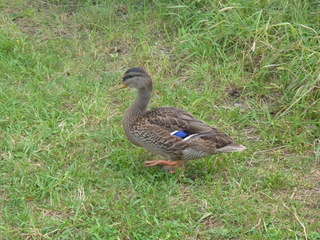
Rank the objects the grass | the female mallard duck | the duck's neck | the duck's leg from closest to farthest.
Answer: the grass → the female mallard duck → the duck's leg → the duck's neck

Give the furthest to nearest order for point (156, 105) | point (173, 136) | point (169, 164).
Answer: point (156, 105)
point (169, 164)
point (173, 136)

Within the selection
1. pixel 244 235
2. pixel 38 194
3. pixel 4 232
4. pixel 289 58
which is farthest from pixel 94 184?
pixel 289 58

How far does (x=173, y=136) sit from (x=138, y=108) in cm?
50

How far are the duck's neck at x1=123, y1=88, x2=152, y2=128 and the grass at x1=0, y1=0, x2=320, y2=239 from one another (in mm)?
323

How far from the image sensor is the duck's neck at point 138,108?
16.5ft

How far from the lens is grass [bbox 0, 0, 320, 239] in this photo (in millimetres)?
4352

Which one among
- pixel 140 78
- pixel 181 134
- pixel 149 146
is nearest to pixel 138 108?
pixel 140 78

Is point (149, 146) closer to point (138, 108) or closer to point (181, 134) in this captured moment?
point (181, 134)

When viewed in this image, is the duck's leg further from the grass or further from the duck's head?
the duck's head

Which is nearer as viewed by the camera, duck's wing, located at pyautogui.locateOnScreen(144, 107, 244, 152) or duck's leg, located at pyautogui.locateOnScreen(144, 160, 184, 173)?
duck's wing, located at pyautogui.locateOnScreen(144, 107, 244, 152)

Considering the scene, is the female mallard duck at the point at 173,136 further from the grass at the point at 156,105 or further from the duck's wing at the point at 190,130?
the grass at the point at 156,105

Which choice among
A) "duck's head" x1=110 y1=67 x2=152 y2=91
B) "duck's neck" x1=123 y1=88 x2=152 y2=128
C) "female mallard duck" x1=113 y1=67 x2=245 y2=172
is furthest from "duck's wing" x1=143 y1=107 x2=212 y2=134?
"duck's head" x1=110 y1=67 x2=152 y2=91

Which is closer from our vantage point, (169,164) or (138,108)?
(169,164)

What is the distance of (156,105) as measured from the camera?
5.89 m
